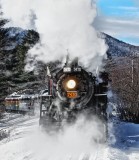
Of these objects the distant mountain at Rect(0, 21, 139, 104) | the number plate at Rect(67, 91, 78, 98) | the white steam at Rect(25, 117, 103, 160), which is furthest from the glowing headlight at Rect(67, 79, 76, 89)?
the distant mountain at Rect(0, 21, 139, 104)

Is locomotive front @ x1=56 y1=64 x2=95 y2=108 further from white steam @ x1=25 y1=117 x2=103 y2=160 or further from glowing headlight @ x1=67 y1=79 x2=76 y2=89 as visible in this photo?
white steam @ x1=25 y1=117 x2=103 y2=160

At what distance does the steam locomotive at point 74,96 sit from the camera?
14.2 metres

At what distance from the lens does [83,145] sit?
13367 millimetres

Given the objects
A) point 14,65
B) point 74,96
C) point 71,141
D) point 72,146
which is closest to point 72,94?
point 74,96

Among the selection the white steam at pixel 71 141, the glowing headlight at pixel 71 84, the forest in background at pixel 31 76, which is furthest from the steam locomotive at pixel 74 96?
the forest in background at pixel 31 76

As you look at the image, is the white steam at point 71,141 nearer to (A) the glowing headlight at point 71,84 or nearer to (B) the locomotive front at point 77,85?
(B) the locomotive front at point 77,85

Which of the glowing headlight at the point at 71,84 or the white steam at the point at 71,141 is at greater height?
the glowing headlight at the point at 71,84

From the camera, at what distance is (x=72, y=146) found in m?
13.3

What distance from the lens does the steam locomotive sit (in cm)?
1416

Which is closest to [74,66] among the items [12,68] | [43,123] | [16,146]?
[43,123]

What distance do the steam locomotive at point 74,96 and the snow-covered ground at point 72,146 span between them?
1.26ft

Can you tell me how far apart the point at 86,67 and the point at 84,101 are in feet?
6.14

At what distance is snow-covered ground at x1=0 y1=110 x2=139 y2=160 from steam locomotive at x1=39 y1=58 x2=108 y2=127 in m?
0.38

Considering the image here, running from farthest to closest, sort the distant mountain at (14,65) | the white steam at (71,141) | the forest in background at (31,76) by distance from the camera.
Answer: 1. the distant mountain at (14,65)
2. the forest in background at (31,76)
3. the white steam at (71,141)
